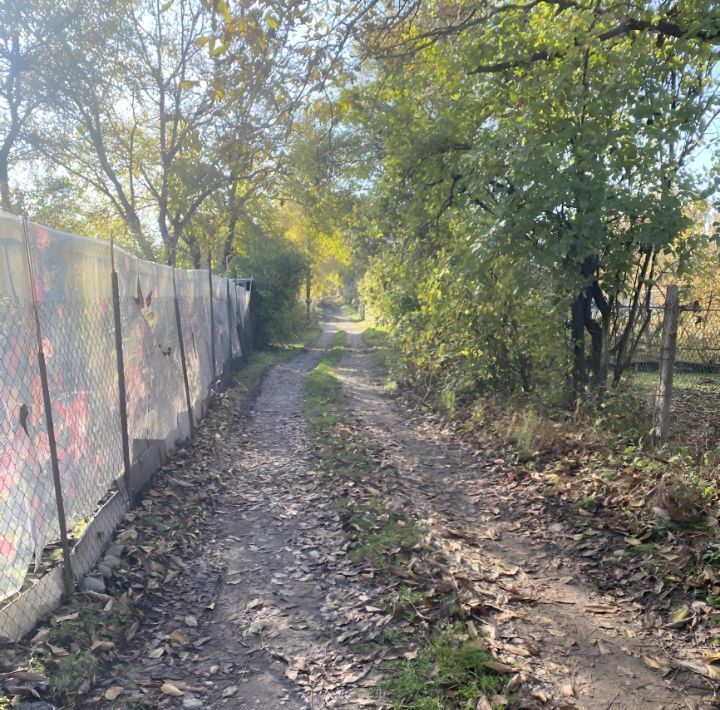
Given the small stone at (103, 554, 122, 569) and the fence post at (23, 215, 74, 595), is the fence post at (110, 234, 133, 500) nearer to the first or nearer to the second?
the small stone at (103, 554, 122, 569)

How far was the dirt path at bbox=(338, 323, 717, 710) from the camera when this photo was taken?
2971 mm

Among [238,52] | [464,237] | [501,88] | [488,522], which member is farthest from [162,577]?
[501,88]

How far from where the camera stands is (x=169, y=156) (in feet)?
54.3

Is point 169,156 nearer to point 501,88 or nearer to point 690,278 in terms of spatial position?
point 501,88

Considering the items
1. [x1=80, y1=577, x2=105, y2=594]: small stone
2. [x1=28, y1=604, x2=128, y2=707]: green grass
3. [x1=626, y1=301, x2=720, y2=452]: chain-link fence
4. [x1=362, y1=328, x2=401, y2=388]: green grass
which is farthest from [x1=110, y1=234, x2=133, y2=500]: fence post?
[x1=362, y1=328, x2=401, y2=388]: green grass

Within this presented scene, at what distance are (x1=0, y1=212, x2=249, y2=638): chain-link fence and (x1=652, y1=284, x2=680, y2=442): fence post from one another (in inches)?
199

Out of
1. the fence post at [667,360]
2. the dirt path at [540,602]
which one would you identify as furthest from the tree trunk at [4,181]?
the fence post at [667,360]

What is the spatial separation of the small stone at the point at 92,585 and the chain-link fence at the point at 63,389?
0.88ft

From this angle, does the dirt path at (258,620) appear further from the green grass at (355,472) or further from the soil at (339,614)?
the green grass at (355,472)

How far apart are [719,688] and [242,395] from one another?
976cm

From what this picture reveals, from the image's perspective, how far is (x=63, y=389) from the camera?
12.5ft

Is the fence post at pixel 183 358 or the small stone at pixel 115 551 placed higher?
the fence post at pixel 183 358

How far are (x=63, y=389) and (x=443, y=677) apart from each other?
2892mm

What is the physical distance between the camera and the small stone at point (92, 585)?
12.2 feet
